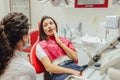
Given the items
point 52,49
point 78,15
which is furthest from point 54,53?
point 78,15

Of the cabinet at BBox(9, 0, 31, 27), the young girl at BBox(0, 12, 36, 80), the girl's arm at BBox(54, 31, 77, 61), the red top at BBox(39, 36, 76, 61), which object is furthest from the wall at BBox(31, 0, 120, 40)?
the young girl at BBox(0, 12, 36, 80)

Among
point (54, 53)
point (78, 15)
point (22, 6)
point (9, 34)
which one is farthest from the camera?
point (22, 6)

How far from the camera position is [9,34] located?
3.80ft

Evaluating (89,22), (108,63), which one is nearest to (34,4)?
(89,22)

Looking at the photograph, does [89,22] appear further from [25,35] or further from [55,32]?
[25,35]

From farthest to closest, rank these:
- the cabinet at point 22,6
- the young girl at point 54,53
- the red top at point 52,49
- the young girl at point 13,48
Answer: the cabinet at point 22,6, the red top at point 52,49, the young girl at point 54,53, the young girl at point 13,48

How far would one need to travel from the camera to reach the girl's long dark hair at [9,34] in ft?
3.74

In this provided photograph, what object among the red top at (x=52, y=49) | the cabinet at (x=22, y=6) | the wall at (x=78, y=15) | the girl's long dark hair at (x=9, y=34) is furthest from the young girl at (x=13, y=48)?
the cabinet at (x=22, y=6)

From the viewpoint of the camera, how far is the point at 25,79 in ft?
3.77

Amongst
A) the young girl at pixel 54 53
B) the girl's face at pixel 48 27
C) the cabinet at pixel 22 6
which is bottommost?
the young girl at pixel 54 53

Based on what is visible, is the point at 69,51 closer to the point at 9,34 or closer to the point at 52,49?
the point at 52,49

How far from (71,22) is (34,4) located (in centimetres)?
83

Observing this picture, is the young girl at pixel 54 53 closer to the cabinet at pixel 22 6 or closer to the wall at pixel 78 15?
the wall at pixel 78 15

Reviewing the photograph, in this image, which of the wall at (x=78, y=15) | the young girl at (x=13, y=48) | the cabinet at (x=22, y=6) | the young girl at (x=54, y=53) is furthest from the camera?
the cabinet at (x=22, y=6)
